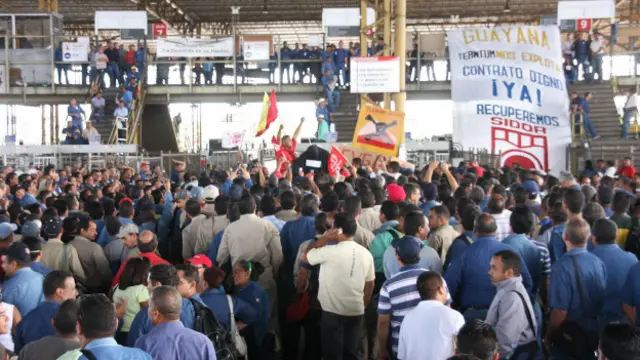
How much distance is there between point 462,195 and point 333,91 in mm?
17206

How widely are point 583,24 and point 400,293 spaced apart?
850 inches

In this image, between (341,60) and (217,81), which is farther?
(217,81)

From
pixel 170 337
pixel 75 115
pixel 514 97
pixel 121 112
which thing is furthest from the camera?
pixel 121 112

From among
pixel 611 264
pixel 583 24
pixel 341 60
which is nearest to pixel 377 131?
pixel 611 264

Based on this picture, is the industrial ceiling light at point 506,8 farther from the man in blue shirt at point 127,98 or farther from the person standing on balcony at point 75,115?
the person standing on balcony at point 75,115


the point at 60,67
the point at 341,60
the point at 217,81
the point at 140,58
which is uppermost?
the point at 140,58

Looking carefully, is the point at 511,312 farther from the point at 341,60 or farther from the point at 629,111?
the point at 629,111

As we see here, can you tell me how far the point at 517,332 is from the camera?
5137 millimetres

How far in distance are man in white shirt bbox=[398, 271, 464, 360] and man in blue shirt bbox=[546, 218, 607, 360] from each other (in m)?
1.12

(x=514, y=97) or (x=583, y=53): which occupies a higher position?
(x=583, y=53)

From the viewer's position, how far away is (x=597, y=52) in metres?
25.4

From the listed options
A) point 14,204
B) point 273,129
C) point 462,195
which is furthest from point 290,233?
point 273,129

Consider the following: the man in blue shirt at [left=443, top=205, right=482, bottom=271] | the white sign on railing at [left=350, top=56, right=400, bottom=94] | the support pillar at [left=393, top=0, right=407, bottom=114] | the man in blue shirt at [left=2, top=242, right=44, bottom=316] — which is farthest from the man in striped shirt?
the support pillar at [left=393, top=0, right=407, bottom=114]

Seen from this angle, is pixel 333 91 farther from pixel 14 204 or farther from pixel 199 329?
pixel 199 329
